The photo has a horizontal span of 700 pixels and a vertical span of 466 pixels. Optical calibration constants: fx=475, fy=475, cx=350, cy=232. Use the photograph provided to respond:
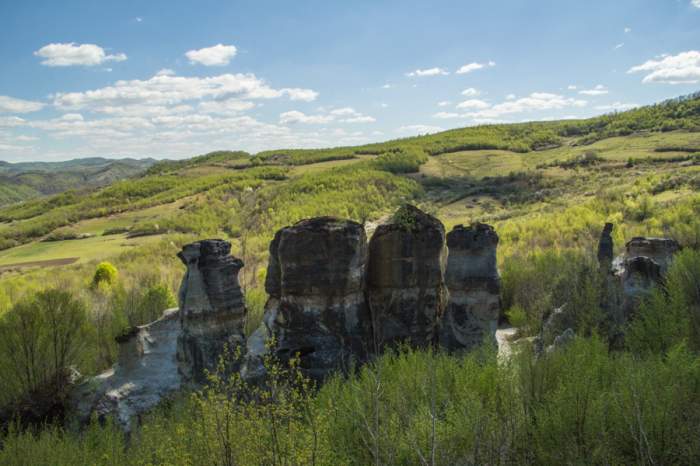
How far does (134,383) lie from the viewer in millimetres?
15445

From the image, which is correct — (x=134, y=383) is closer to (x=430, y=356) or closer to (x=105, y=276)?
(x=430, y=356)

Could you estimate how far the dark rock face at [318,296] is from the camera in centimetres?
1504

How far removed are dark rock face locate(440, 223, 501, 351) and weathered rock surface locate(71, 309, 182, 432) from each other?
911 centimetres

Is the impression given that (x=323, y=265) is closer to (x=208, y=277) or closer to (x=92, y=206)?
(x=208, y=277)

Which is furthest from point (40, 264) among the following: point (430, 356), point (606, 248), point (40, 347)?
point (430, 356)

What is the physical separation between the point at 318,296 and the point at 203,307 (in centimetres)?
353

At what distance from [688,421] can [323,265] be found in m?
9.81

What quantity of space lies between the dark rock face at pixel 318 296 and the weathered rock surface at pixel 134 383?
320 cm

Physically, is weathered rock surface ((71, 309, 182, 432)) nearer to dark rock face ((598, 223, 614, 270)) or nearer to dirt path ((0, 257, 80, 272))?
dark rock face ((598, 223, 614, 270))

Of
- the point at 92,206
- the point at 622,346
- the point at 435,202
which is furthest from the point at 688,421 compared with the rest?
the point at 92,206

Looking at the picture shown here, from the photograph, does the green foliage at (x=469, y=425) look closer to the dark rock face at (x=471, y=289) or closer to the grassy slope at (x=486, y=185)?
the dark rock face at (x=471, y=289)

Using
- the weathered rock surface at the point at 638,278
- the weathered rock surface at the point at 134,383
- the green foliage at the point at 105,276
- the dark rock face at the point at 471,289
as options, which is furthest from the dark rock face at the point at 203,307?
the green foliage at the point at 105,276

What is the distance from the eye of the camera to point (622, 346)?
1652cm

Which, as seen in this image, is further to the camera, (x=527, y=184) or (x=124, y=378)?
(x=527, y=184)
